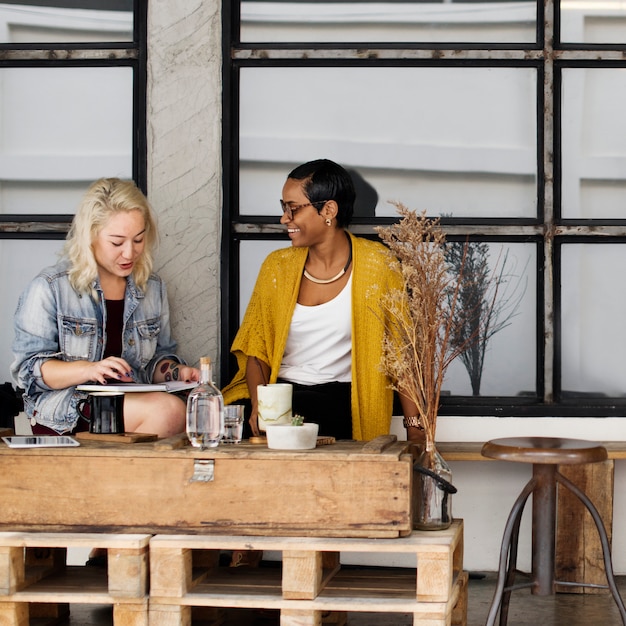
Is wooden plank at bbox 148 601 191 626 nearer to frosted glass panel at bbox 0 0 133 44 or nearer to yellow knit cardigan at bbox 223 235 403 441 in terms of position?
yellow knit cardigan at bbox 223 235 403 441

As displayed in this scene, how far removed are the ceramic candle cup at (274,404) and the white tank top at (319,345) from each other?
77cm

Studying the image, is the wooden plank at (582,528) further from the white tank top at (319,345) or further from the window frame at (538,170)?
the white tank top at (319,345)

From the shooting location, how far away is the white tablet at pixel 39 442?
10.2 ft

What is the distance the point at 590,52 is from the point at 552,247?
82cm

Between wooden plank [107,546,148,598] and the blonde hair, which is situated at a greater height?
the blonde hair

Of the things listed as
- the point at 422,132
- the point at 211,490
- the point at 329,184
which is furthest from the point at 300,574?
the point at 422,132

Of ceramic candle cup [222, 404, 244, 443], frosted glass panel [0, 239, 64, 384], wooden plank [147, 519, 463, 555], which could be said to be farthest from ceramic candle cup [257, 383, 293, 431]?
frosted glass panel [0, 239, 64, 384]

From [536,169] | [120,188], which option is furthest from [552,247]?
[120,188]

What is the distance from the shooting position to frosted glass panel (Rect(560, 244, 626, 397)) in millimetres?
4348

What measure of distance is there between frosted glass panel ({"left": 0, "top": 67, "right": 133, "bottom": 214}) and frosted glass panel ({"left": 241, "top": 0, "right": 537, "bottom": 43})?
762 mm

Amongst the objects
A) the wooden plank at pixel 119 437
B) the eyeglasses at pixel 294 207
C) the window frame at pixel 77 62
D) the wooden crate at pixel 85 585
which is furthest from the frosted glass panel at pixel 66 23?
the wooden crate at pixel 85 585

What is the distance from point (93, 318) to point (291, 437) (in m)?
1.04

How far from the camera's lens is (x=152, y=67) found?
14.2ft

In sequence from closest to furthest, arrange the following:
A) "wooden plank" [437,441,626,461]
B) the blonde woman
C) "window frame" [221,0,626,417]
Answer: the blonde woman < "wooden plank" [437,441,626,461] < "window frame" [221,0,626,417]
